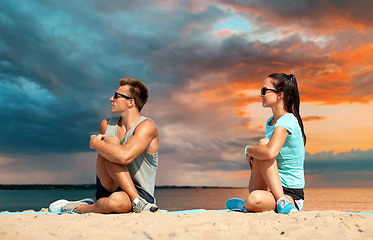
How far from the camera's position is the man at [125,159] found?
407cm

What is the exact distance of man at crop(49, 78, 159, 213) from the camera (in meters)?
4.07

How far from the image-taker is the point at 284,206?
371 centimetres

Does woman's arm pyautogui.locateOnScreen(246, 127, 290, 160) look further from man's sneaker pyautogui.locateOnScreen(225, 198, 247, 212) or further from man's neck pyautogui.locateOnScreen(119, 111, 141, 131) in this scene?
man's neck pyautogui.locateOnScreen(119, 111, 141, 131)

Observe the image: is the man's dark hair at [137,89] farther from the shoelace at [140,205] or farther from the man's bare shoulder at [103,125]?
the shoelace at [140,205]

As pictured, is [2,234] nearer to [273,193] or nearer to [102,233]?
[102,233]

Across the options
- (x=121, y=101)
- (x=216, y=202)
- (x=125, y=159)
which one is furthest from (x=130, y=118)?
(x=216, y=202)

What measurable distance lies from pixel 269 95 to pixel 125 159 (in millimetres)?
2202

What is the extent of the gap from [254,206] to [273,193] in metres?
0.30

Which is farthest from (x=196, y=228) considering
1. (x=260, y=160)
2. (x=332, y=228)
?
(x=260, y=160)

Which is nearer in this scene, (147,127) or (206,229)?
(206,229)

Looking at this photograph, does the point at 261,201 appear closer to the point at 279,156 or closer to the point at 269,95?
the point at 279,156

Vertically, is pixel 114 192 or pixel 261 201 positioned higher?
pixel 114 192

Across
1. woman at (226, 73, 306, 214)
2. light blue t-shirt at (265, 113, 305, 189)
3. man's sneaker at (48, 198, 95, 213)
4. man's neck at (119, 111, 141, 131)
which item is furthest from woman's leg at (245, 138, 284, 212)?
man's sneaker at (48, 198, 95, 213)

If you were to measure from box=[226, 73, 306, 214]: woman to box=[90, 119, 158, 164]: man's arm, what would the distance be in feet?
4.73
